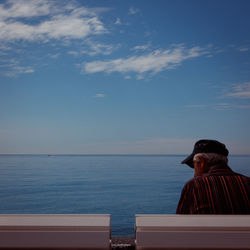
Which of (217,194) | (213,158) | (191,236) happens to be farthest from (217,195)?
(191,236)

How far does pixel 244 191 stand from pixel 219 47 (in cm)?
8171

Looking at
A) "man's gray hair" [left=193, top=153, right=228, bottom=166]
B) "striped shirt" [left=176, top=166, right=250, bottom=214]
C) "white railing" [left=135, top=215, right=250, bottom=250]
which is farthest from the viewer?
"man's gray hair" [left=193, top=153, right=228, bottom=166]

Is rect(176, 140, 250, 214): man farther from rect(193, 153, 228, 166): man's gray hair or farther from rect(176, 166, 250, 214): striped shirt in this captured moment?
rect(193, 153, 228, 166): man's gray hair

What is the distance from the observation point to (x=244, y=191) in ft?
4.44

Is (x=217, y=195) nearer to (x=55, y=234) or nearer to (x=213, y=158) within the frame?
(x=213, y=158)

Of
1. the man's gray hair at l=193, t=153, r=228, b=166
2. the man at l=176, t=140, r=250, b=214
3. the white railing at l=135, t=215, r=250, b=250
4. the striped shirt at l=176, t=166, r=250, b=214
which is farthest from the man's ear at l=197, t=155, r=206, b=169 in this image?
the white railing at l=135, t=215, r=250, b=250

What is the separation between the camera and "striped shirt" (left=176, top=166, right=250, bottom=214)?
131 centimetres

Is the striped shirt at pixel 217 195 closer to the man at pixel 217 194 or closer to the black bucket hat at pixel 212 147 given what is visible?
the man at pixel 217 194

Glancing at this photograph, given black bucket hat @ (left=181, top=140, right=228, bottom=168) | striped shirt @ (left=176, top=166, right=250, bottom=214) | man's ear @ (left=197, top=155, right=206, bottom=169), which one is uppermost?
black bucket hat @ (left=181, top=140, right=228, bottom=168)

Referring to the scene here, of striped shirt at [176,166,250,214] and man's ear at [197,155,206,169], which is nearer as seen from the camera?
striped shirt at [176,166,250,214]

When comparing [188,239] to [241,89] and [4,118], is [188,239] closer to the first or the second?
[241,89]

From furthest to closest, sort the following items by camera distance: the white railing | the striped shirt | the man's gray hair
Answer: the man's gray hair < the striped shirt < the white railing

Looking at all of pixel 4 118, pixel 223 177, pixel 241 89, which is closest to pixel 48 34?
pixel 4 118

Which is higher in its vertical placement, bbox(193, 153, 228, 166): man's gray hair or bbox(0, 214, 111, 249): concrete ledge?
bbox(193, 153, 228, 166): man's gray hair
